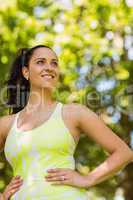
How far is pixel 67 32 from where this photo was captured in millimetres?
11227

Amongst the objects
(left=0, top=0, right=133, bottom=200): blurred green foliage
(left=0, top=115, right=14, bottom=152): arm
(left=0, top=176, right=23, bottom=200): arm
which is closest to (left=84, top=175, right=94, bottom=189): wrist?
(left=0, top=176, right=23, bottom=200): arm

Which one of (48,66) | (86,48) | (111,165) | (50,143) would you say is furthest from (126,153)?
(86,48)

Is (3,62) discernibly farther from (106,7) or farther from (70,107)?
(70,107)

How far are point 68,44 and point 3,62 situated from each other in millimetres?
1251

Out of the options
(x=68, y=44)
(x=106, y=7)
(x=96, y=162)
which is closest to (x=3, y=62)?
(x=68, y=44)

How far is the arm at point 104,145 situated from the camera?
3.62 metres

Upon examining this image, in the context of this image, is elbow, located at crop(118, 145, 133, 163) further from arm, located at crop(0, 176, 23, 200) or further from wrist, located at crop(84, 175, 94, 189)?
arm, located at crop(0, 176, 23, 200)

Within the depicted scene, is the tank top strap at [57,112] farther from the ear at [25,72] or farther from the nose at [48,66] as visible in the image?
the ear at [25,72]

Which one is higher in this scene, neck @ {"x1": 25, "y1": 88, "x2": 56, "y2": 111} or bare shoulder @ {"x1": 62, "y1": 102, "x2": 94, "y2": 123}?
neck @ {"x1": 25, "y1": 88, "x2": 56, "y2": 111}

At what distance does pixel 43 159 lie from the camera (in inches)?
Result: 138

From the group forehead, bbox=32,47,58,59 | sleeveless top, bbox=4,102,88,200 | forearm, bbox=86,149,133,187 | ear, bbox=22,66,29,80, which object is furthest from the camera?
ear, bbox=22,66,29,80

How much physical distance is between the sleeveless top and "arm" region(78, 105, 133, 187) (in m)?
0.12

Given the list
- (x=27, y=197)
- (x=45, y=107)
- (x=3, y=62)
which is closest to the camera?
(x=27, y=197)

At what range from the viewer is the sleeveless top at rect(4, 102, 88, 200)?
3494 millimetres
